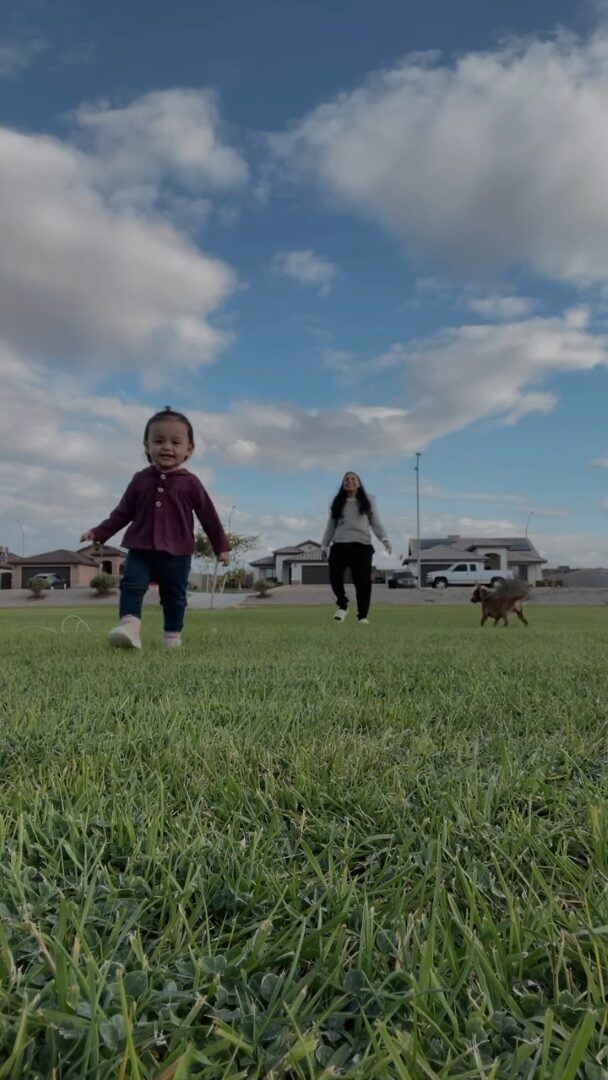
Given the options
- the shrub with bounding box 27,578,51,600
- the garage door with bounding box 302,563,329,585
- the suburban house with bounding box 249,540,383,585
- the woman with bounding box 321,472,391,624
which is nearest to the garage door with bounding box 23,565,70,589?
the suburban house with bounding box 249,540,383,585

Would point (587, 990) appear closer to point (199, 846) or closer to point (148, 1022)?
point (148, 1022)

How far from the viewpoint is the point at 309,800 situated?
1.40 meters

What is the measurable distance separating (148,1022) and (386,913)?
0.37m

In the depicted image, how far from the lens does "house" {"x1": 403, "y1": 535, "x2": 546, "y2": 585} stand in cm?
6906

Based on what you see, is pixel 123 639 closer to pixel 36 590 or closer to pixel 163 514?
pixel 163 514

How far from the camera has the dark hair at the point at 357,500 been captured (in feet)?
32.7

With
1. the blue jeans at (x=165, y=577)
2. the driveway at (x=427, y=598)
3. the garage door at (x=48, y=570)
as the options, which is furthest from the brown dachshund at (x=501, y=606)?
the garage door at (x=48, y=570)

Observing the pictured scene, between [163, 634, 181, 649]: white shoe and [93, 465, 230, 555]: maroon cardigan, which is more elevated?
[93, 465, 230, 555]: maroon cardigan

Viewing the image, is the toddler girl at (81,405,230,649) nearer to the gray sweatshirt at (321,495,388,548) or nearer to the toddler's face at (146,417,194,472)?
the toddler's face at (146,417,194,472)

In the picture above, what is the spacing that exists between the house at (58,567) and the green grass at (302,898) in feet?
236

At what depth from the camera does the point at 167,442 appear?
588 cm

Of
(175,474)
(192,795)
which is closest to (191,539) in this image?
(175,474)

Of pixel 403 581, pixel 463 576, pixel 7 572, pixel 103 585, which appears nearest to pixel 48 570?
pixel 7 572

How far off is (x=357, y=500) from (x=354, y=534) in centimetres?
55
